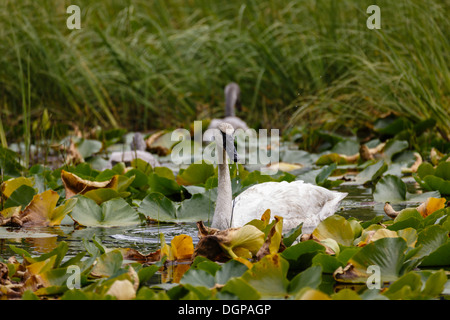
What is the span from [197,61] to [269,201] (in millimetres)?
6179

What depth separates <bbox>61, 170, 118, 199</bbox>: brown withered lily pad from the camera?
529cm

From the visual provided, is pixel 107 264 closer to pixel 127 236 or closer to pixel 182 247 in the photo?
pixel 182 247

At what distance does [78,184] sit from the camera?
532 centimetres

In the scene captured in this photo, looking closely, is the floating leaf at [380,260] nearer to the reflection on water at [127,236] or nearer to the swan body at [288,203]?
the reflection on water at [127,236]

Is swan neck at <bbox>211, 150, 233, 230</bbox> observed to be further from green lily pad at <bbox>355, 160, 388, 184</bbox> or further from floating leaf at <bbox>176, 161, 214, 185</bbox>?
green lily pad at <bbox>355, 160, 388, 184</bbox>

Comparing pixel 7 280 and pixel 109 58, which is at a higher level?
pixel 109 58

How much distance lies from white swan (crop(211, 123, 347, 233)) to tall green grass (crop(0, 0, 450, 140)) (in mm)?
3306

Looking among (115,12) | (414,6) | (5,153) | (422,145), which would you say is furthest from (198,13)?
(5,153)

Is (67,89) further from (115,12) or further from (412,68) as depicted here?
(412,68)

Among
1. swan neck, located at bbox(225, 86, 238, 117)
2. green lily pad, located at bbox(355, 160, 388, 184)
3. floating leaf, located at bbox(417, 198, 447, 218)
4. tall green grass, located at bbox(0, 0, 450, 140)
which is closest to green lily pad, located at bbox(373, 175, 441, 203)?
green lily pad, located at bbox(355, 160, 388, 184)

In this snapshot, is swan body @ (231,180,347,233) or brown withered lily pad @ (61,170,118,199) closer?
swan body @ (231,180,347,233)

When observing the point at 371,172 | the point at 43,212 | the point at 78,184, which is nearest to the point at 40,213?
the point at 43,212

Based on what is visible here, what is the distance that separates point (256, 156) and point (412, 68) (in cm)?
195

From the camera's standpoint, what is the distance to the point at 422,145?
768cm
